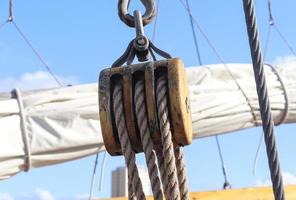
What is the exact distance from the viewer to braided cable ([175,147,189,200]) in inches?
53.7

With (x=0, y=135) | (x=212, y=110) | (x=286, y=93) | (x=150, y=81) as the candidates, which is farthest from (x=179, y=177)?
(x=286, y=93)

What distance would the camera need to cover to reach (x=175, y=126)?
135cm

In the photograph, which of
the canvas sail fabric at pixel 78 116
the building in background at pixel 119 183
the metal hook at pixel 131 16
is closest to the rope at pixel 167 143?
the metal hook at pixel 131 16

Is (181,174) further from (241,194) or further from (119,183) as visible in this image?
(119,183)

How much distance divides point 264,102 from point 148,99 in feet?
1.23

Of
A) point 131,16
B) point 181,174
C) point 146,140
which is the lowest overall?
point 181,174

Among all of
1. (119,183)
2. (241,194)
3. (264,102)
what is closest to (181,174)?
(264,102)

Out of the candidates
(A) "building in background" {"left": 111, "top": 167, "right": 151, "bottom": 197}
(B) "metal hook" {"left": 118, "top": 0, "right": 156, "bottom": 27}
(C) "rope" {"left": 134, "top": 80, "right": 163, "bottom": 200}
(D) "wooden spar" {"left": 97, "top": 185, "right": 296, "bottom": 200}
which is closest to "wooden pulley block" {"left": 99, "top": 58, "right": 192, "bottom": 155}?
(C) "rope" {"left": 134, "top": 80, "right": 163, "bottom": 200}

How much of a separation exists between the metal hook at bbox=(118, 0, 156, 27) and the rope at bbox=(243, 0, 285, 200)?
0.88ft

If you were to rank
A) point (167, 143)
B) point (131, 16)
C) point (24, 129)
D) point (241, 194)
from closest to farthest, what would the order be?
point (167, 143), point (131, 16), point (241, 194), point (24, 129)

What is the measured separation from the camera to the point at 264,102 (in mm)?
1590

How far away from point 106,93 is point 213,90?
258cm

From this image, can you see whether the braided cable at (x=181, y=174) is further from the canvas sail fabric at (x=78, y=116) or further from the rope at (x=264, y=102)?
the canvas sail fabric at (x=78, y=116)

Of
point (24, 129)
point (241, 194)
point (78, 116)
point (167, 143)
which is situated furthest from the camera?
point (78, 116)
